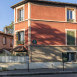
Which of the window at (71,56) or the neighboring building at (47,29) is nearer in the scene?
the neighboring building at (47,29)

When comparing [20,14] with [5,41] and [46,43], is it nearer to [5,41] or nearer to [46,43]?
[46,43]

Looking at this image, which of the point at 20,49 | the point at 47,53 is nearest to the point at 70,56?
the point at 47,53

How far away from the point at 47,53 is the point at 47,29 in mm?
2788

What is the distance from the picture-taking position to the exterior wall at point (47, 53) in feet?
50.1

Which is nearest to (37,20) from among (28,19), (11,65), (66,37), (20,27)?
(28,19)

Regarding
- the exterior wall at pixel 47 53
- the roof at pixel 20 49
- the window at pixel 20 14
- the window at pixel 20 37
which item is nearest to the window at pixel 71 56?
the exterior wall at pixel 47 53

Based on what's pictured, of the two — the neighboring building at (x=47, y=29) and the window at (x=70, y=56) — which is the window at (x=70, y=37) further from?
the window at (x=70, y=56)

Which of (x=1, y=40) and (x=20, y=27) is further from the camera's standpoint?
(x=1, y=40)

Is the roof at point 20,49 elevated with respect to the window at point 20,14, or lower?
lower

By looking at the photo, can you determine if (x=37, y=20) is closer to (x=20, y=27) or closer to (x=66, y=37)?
(x=20, y=27)

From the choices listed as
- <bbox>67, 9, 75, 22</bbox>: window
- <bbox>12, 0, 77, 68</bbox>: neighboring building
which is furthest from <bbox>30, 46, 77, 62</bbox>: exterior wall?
<bbox>67, 9, 75, 22</bbox>: window

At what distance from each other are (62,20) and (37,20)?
3.15m

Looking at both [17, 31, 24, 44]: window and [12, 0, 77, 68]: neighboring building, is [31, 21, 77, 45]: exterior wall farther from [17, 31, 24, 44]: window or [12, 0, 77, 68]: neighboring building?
[17, 31, 24, 44]: window

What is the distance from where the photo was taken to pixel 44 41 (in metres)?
15.7
